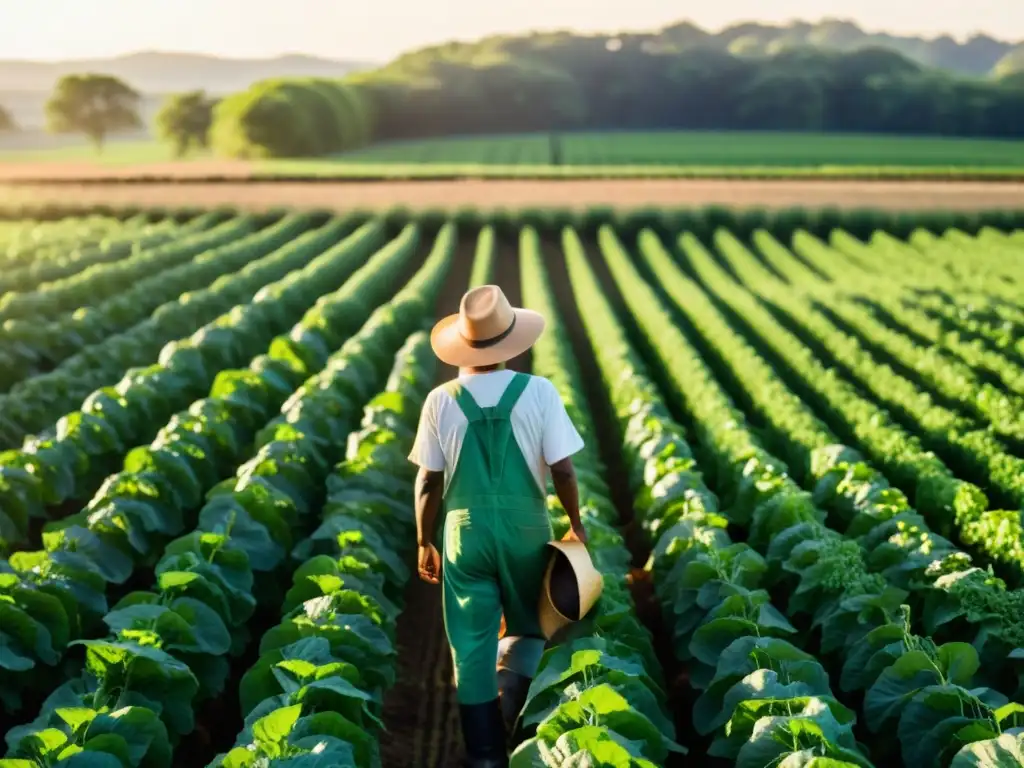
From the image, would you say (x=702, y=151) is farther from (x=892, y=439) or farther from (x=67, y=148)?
(x=67, y=148)

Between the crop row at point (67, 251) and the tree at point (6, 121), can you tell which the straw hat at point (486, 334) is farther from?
the tree at point (6, 121)

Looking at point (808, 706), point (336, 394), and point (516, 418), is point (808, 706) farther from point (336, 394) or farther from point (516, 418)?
point (336, 394)

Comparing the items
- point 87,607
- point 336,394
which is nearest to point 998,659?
point 87,607

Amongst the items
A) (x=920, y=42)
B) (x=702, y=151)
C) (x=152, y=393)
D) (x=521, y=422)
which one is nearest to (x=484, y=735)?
(x=521, y=422)

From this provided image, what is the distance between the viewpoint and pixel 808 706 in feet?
14.0

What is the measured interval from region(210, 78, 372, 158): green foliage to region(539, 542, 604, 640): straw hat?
199 feet

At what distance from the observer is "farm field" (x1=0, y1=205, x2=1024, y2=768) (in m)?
4.73

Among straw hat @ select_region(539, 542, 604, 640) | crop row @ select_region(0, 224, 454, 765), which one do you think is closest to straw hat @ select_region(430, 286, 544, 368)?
straw hat @ select_region(539, 542, 604, 640)

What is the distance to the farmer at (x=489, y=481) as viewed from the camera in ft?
16.6

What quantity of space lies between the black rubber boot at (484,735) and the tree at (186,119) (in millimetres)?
78715

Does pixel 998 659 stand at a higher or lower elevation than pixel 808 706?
lower

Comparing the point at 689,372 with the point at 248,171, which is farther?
the point at 248,171

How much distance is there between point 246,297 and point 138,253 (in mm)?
5757

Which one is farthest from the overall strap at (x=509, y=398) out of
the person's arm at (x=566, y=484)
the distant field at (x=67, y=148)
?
the distant field at (x=67, y=148)
